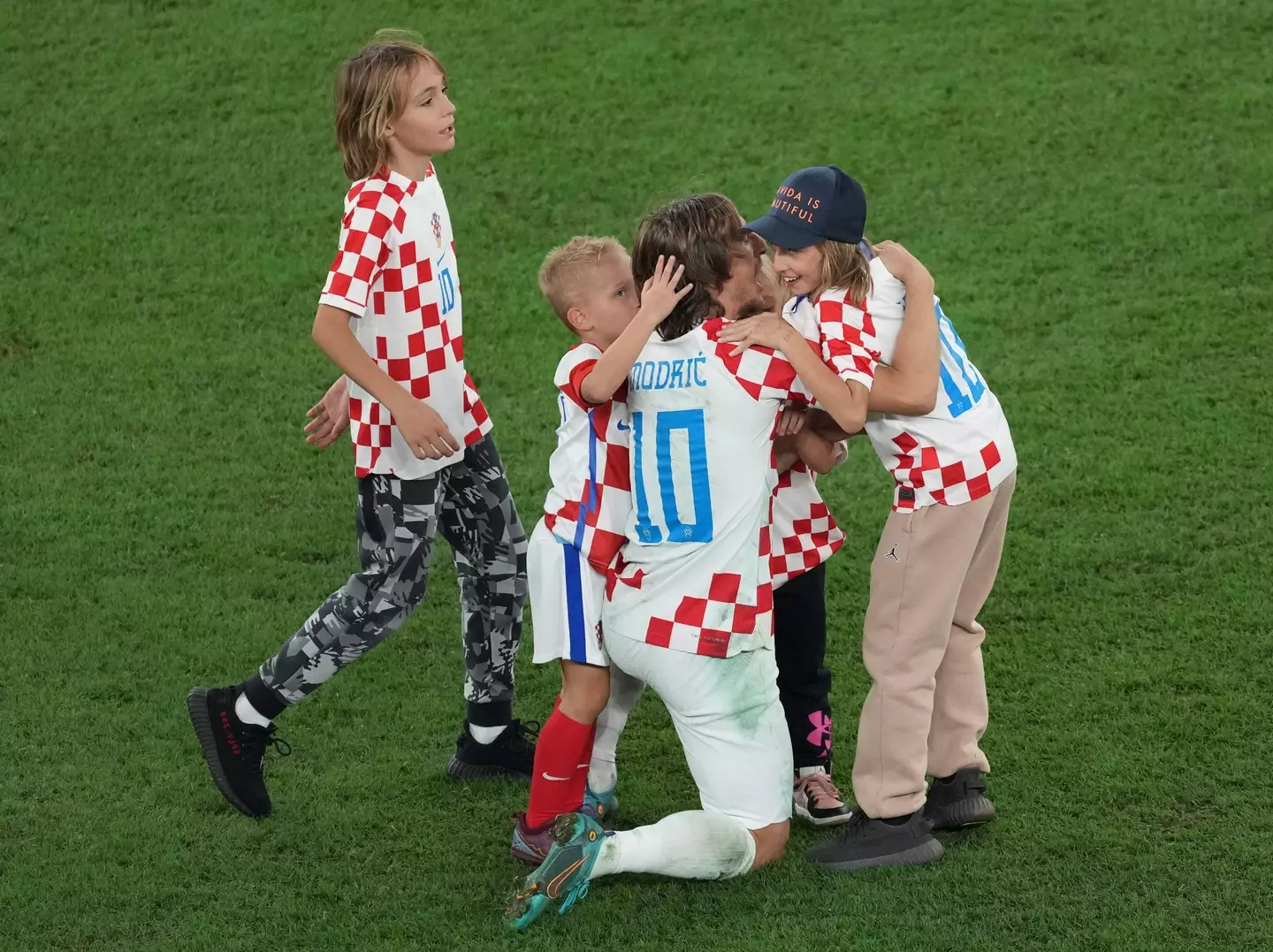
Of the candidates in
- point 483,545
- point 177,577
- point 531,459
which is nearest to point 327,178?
point 531,459

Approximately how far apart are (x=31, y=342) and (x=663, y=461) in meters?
3.61

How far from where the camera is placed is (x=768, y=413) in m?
3.05

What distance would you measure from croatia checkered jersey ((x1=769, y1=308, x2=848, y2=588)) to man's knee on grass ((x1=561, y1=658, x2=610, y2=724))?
41 centimetres

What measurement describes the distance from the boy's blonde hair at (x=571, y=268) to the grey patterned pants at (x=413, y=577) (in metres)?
0.45

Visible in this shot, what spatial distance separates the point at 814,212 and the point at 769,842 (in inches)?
46.9

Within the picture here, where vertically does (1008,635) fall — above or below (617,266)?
below

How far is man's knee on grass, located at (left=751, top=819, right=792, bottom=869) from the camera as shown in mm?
3184

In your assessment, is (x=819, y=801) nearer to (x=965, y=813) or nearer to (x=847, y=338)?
(x=965, y=813)

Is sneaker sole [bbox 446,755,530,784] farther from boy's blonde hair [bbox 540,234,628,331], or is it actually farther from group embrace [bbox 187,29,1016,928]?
boy's blonde hair [bbox 540,234,628,331]

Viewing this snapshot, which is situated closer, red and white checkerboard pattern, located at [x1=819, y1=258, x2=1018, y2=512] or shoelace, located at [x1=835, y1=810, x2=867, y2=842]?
red and white checkerboard pattern, located at [x1=819, y1=258, x2=1018, y2=512]

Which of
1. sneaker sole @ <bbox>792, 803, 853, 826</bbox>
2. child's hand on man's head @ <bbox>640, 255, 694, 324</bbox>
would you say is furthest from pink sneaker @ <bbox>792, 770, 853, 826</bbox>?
child's hand on man's head @ <bbox>640, 255, 694, 324</bbox>

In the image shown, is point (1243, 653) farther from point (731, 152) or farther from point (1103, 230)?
point (731, 152)

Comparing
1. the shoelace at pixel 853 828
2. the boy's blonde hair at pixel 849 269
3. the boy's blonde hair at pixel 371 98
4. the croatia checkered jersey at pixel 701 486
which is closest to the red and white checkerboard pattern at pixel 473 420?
the boy's blonde hair at pixel 371 98

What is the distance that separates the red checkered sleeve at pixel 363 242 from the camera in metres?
3.26
